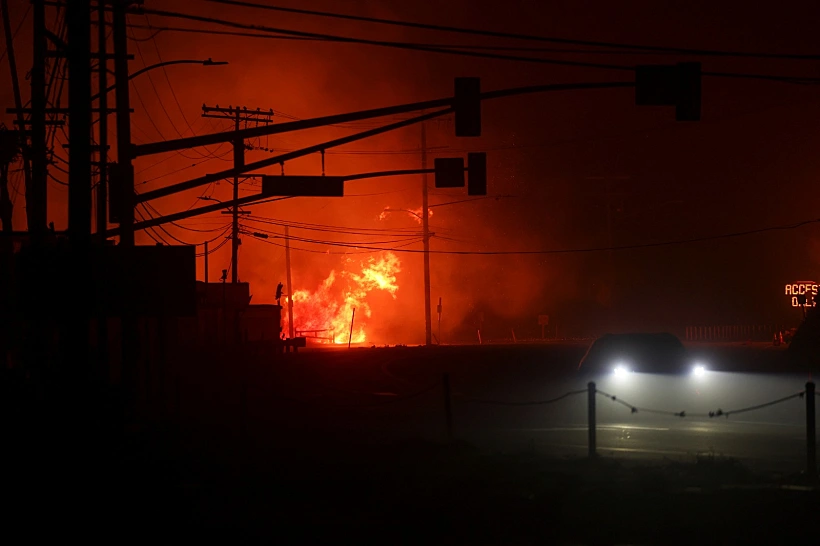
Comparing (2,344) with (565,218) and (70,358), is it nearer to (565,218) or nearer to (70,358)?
(70,358)

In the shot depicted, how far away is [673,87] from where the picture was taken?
55.0 ft

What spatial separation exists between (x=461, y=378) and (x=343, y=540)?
27131mm

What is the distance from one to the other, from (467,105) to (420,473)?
6.82 metres

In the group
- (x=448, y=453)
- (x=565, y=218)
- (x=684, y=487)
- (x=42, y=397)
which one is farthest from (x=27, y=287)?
(x=565, y=218)

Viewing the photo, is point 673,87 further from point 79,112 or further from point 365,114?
point 79,112

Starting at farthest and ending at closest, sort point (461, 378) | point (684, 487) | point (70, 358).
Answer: point (461, 378) < point (70, 358) < point (684, 487)

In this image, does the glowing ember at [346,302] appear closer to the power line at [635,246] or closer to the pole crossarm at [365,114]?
the power line at [635,246]

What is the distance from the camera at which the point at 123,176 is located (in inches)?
780

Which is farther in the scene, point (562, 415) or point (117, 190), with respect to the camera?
point (562, 415)

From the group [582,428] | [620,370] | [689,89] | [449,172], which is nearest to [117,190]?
[449,172]

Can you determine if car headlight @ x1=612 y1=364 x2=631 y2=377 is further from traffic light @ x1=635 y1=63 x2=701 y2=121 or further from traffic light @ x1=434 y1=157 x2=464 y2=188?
traffic light @ x1=635 y1=63 x2=701 y2=121

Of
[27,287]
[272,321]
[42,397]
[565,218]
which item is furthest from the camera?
[565,218]

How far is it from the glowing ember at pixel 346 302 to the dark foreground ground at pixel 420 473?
8709 cm

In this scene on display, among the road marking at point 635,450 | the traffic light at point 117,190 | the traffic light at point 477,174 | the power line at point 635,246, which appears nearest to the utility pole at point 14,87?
the traffic light at point 117,190
